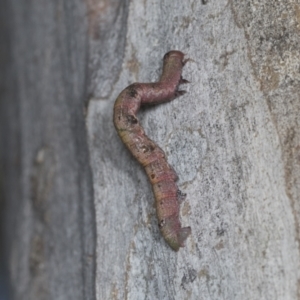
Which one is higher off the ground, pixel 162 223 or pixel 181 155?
pixel 181 155

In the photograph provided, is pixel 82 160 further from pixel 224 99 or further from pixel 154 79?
pixel 224 99

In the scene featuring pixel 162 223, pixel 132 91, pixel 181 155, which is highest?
pixel 132 91

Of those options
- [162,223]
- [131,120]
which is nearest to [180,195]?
[162,223]

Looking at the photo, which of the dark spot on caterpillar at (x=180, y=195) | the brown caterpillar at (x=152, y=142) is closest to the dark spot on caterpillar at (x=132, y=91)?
the brown caterpillar at (x=152, y=142)

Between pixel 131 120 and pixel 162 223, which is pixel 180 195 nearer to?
pixel 162 223

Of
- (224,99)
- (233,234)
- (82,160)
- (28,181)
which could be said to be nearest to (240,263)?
(233,234)

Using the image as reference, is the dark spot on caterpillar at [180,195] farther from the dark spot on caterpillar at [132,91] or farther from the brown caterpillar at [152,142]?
the dark spot on caterpillar at [132,91]
